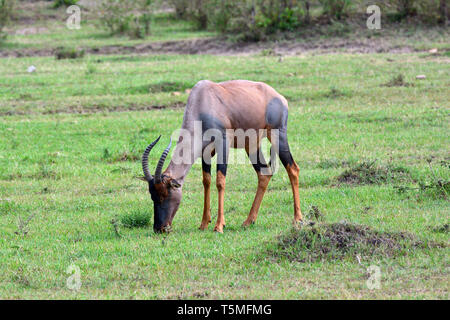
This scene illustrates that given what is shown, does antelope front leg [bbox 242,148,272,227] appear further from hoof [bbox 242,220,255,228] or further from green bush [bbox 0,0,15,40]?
green bush [bbox 0,0,15,40]

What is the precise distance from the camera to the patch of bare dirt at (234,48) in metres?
23.4

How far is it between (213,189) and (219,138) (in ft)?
7.97

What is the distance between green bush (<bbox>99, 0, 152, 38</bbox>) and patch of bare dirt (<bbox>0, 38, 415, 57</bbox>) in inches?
96.8

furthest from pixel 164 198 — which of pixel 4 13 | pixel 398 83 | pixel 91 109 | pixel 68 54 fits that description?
pixel 4 13

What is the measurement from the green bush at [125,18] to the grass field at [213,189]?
7230 mm

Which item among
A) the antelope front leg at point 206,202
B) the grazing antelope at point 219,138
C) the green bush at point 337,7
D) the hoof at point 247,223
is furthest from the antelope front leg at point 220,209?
the green bush at point 337,7

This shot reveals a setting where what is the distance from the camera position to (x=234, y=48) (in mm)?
25609

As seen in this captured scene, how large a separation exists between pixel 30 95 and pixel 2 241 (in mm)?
10150

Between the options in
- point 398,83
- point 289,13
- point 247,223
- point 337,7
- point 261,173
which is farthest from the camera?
point 337,7

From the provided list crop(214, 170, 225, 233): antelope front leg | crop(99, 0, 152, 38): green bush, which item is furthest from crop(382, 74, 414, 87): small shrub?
crop(99, 0, 152, 38): green bush

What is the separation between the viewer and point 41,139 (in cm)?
1416

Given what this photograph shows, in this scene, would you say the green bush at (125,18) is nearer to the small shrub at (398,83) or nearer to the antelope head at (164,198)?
the small shrub at (398,83)

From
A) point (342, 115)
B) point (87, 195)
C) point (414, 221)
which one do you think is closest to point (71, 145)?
point (87, 195)

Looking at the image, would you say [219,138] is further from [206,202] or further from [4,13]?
[4,13]
